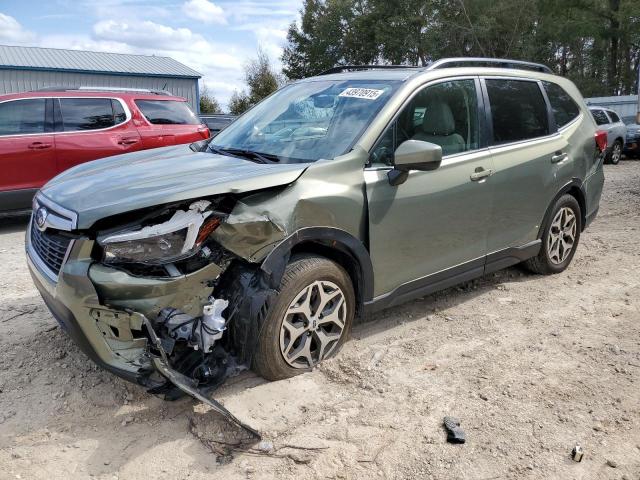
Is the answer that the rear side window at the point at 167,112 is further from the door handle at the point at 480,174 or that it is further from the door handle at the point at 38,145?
the door handle at the point at 480,174

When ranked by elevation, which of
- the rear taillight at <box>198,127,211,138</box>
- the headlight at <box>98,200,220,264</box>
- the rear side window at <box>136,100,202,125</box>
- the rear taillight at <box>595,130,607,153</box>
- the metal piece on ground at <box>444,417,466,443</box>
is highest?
the rear side window at <box>136,100,202,125</box>

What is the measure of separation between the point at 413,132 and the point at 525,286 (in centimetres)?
205

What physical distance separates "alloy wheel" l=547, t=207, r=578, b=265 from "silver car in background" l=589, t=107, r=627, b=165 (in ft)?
38.6

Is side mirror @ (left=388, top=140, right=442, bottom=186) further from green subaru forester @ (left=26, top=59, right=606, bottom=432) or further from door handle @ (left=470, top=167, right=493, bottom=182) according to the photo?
door handle @ (left=470, top=167, right=493, bottom=182)

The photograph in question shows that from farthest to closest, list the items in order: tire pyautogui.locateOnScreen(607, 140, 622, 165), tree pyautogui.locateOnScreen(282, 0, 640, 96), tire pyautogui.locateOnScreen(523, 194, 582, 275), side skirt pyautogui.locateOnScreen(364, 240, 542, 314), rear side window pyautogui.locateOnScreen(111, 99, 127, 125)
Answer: tree pyautogui.locateOnScreen(282, 0, 640, 96) → tire pyautogui.locateOnScreen(607, 140, 622, 165) → rear side window pyautogui.locateOnScreen(111, 99, 127, 125) → tire pyautogui.locateOnScreen(523, 194, 582, 275) → side skirt pyautogui.locateOnScreen(364, 240, 542, 314)

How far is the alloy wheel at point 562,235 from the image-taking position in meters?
4.91

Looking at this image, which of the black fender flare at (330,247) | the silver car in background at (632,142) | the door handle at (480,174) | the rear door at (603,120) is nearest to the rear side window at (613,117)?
the rear door at (603,120)

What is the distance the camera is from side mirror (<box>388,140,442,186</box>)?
10.6 feet

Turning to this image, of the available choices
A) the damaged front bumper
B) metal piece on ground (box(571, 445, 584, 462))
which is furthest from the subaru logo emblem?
metal piece on ground (box(571, 445, 584, 462))

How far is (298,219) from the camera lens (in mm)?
2988

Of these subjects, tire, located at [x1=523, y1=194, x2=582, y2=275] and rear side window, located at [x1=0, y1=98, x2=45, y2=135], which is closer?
tire, located at [x1=523, y1=194, x2=582, y2=275]

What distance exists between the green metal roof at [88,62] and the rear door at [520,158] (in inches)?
933

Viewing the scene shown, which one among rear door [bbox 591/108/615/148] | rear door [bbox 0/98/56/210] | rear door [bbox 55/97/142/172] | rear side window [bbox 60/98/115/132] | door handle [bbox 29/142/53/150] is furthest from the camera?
rear door [bbox 591/108/615/148]

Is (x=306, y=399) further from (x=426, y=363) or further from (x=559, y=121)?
(x=559, y=121)
